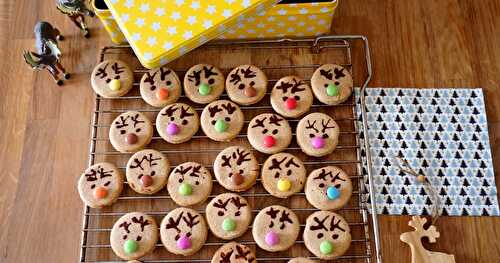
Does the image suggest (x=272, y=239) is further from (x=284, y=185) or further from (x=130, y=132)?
(x=130, y=132)

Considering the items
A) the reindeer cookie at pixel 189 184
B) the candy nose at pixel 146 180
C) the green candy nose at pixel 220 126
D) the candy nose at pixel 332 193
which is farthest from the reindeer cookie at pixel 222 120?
the candy nose at pixel 332 193

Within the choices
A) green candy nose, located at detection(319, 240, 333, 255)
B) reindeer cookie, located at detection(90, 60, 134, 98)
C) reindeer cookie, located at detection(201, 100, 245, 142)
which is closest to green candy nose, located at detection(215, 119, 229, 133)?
reindeer cookie, located at detection(201, 100, 245, 142)

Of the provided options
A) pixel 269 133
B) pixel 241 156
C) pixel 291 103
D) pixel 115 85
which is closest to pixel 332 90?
pixel 291 103

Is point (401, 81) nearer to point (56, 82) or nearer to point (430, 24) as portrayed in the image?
point (430, 24)

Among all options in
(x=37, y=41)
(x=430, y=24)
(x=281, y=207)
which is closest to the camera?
(x=281, y=207)

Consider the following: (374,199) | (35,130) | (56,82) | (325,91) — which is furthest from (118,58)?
(374,199)

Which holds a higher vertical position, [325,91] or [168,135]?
[325,91]
